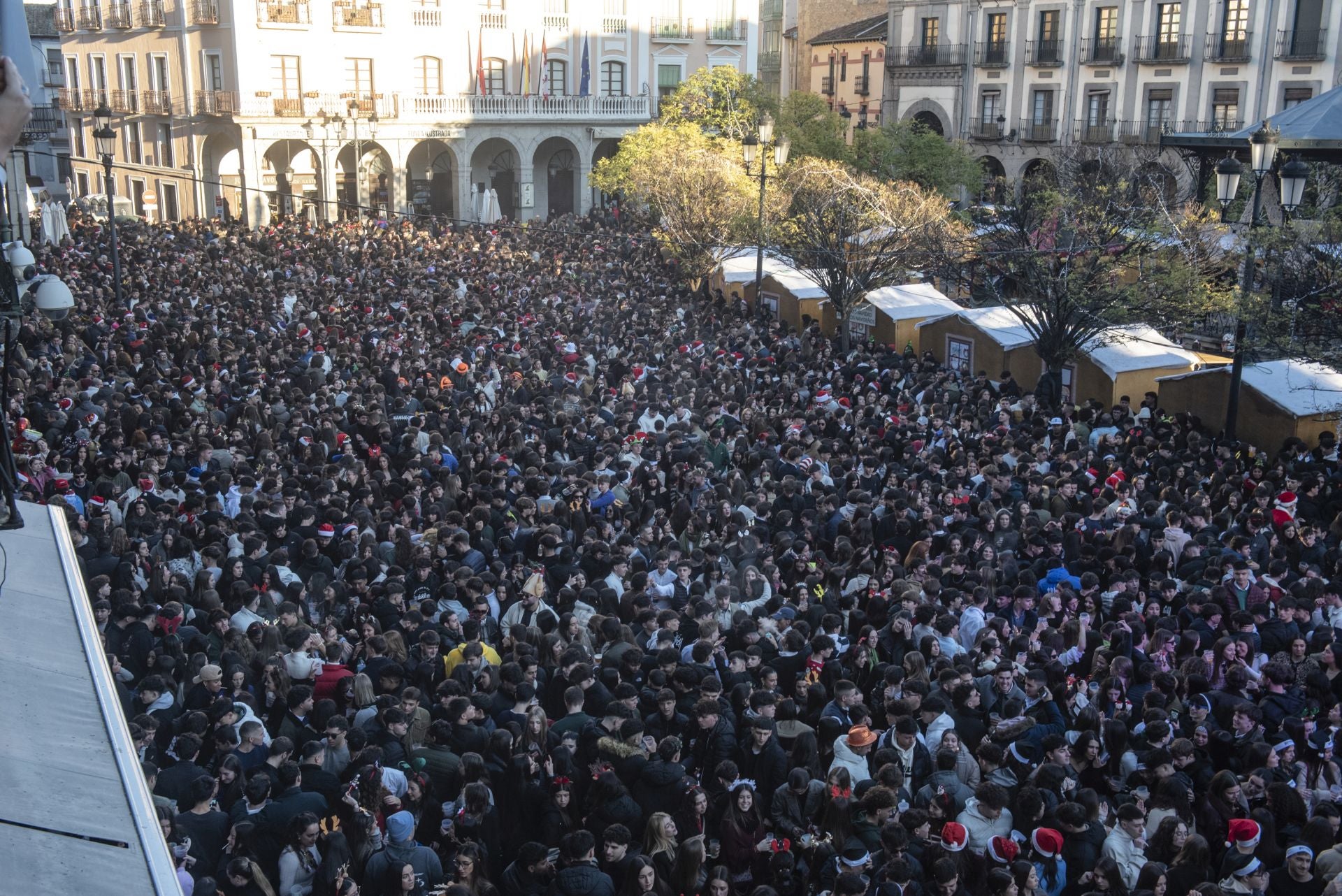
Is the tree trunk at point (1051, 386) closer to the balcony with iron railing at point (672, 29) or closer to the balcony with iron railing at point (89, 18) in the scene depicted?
the balcony with iron railing at point (672, 29)

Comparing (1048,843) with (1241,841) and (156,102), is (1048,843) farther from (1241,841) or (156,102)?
(156,102)

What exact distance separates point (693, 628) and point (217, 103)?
39683 mm

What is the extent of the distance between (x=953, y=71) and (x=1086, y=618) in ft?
129

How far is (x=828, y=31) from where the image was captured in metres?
55.8

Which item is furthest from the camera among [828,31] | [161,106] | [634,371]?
[828,31]

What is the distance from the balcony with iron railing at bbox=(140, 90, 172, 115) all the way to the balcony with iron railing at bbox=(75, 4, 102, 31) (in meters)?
4.27

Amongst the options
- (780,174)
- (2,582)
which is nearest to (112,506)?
(2,582)

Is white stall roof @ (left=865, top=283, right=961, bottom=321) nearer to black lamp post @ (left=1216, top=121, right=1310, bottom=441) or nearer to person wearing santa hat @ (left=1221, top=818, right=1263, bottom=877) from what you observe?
black lamp post @ (left=1216, top=121, right=1310, bottom=441)

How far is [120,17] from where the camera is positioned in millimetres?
47688

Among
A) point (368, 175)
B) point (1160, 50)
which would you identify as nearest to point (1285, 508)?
point (1160, 50)

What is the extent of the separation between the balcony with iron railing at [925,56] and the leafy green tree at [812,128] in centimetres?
609

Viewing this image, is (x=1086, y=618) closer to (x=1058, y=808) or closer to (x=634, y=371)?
(x=1058, y=808)

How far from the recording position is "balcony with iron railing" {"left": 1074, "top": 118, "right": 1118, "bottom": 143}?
40031 mm

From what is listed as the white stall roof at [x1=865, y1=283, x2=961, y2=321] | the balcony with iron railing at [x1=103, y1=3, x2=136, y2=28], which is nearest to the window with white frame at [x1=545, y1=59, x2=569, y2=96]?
the balcony with iron railing at [x1=103, y1=3, x2=136, y2=28]
